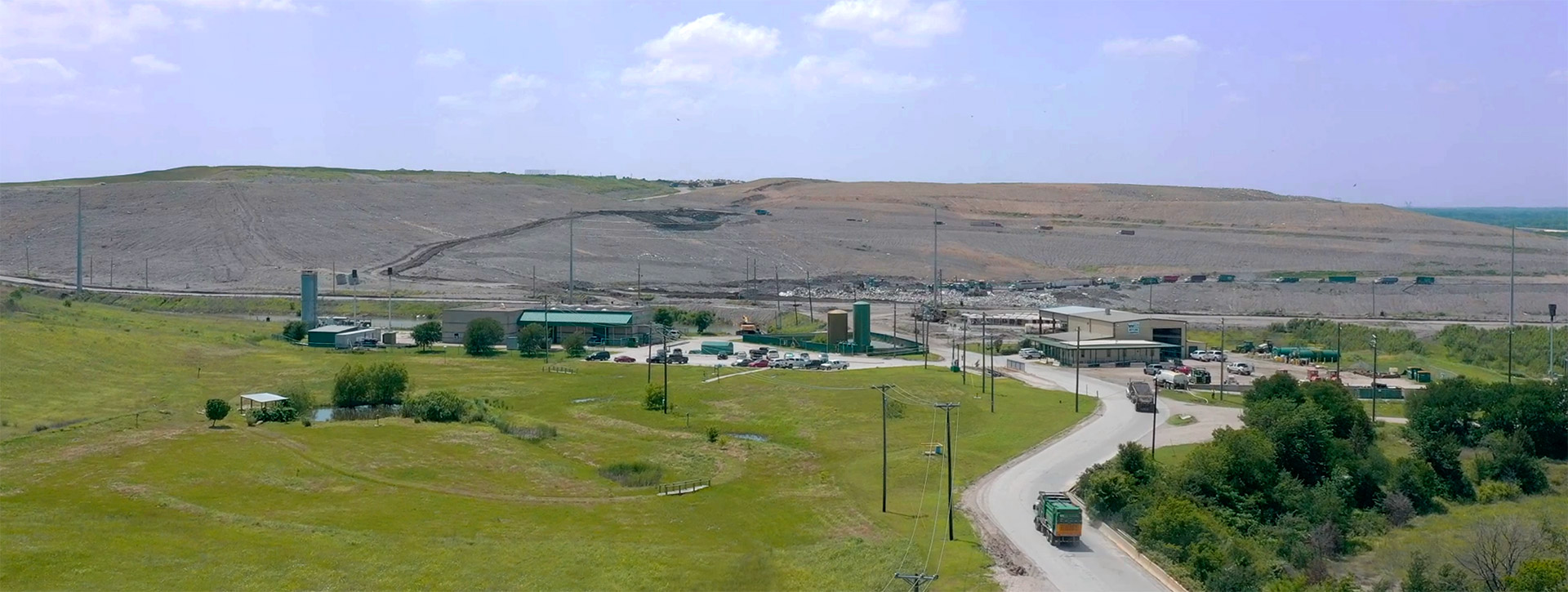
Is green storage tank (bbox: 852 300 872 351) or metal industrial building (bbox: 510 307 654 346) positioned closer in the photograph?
green storage tank (bbox: 852 300 872 351)

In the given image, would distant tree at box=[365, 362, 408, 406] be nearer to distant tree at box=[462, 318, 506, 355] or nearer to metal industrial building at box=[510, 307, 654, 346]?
distant tree at box=[462, 318, 506, 355]

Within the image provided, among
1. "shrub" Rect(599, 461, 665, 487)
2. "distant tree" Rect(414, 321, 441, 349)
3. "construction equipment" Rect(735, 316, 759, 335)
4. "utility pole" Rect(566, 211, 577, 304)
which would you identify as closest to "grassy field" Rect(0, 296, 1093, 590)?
"shrub" Rect(599, 461, 665, 487)

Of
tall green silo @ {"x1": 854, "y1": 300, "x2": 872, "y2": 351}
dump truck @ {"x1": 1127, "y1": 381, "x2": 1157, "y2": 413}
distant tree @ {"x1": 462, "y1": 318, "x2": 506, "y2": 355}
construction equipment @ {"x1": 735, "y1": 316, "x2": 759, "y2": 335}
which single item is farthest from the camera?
construction equipment @ {"x1": 735, "y1": 316, "x2": 759, "y2": 335}

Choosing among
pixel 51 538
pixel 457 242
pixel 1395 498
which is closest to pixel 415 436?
pixel 51 538

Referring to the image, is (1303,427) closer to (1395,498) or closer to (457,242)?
(1395,498)

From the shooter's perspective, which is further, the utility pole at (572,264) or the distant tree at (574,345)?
the utility pole at (572,264)

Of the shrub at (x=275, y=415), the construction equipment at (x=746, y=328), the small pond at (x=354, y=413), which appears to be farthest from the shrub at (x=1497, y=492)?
the construction equipment at (x=746, y=328)

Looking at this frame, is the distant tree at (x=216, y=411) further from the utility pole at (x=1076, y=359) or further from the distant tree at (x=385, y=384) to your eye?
the utility pole at (x=1076, y=359)
